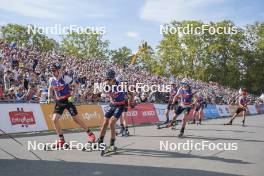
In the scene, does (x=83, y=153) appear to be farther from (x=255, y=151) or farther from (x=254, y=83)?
(x=254, y=83)

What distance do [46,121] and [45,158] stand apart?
27.5 ft

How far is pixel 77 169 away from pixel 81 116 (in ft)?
38.8

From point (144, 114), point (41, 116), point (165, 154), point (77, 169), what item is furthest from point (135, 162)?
point (144, 114)

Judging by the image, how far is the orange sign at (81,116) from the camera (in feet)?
59.4

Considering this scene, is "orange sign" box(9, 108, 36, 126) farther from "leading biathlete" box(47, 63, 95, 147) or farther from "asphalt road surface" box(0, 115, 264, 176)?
"leading biathlete" box(47, 63, 95, 147)

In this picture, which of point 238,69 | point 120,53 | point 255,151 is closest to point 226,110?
point 255,151

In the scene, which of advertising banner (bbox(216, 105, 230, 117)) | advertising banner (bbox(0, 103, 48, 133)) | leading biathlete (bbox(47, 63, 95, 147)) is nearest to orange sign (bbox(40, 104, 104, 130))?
advertising banner (bbox(0, 103, 48, 133))

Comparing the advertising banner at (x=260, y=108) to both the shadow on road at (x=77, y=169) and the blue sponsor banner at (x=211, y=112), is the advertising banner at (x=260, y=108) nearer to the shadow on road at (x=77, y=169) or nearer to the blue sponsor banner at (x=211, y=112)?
the blue sponsor banner at (x=211, y=112)

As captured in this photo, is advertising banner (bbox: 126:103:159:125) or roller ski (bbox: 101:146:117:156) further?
advertising banner (bbox: 126:103:159:125)

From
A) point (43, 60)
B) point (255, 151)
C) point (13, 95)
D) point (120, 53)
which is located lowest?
point (255, 151)

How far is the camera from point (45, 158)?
9664 millimetres

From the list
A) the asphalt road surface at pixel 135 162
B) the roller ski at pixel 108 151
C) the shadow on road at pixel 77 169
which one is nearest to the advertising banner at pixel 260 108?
the asphalt road surface at pixel 135 162

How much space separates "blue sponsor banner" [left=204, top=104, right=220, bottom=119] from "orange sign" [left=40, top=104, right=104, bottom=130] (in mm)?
14492

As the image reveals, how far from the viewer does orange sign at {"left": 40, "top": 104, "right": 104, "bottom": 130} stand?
18.1 metres
